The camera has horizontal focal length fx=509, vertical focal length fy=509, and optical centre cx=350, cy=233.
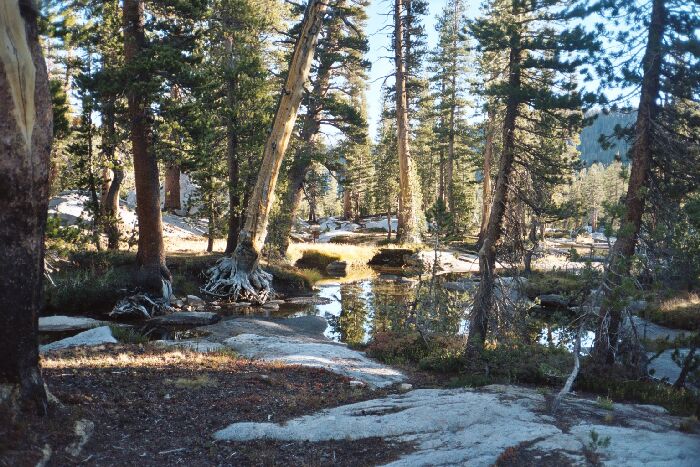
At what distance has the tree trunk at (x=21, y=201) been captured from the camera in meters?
4.97

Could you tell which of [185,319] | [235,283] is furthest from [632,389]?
[235,283]

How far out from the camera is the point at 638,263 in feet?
30.5

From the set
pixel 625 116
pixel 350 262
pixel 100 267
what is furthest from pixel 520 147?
pixel 350 262

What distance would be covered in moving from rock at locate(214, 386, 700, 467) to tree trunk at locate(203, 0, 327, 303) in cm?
1296

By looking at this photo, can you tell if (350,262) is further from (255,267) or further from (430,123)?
(430,123)

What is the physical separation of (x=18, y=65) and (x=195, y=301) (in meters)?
13.6

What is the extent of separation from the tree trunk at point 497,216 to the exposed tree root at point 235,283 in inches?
417

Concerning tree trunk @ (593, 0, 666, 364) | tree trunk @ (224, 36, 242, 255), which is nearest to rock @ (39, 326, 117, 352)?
tree trunk @ (593, 0, 666, 364)

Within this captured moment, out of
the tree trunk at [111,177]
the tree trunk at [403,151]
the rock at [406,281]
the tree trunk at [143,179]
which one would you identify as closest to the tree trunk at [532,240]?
the tree trunk at [143,179]

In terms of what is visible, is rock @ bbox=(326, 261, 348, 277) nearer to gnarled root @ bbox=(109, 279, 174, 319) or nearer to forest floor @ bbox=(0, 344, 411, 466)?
gnarled root @ bbox=(109, 279, 174, 319)

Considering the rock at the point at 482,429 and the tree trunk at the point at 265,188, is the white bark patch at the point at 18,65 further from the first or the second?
the tree trunk at the point at 265,188

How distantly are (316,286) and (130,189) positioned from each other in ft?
76.3

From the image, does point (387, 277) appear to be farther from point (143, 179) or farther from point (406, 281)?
point (143, 179)

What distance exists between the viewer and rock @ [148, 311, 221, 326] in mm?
14984
